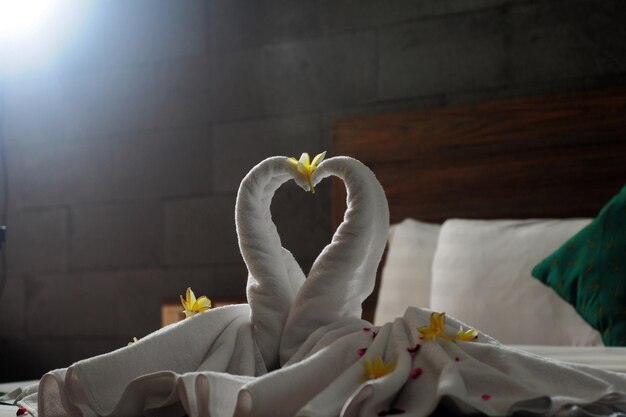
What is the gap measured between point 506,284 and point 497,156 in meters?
0.57

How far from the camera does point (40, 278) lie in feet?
12.4

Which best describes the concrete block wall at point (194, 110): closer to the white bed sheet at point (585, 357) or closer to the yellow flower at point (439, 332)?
the white bed sheet at point (585, 357)

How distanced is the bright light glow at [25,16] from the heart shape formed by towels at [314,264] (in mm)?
2665

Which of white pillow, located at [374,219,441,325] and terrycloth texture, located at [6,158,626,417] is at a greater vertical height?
terrycloth texture, located at [6,158,626,417]

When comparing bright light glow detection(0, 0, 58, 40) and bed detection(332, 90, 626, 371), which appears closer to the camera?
bed detection(332, 90, 626, 371)

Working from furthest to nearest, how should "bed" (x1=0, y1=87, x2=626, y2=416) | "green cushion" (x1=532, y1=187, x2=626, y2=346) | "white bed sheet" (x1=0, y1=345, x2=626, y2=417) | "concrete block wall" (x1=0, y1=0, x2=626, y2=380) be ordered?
"concrete block wall" (x1=0, y1=0, x2=626, y2=380), "bed" (x1=0, y1=87, x2=626, y2=416), "green cushion" (x1=532, y1=187, x2=626, y2=346), "white bed sheet" (x1=0, y1=345, x2=626, y2=417)

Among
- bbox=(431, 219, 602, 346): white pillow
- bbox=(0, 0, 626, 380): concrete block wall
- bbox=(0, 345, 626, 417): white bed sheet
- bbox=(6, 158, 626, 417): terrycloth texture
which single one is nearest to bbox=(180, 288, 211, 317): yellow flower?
bbox=(6, 158, 626, 417): terrycloth texture

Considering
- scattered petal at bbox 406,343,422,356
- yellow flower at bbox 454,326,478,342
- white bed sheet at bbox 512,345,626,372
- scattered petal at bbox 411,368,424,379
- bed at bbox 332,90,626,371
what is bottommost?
white bed sheet at bbox 512,345,626,372

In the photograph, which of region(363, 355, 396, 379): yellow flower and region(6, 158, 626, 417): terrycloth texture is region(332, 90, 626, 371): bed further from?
region(363, 355, 396, 379): yellow flower

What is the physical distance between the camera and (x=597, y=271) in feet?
7.83

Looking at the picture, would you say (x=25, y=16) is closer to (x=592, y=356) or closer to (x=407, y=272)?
(x=407, y=272)

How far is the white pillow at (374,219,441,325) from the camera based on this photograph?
2.71 meters

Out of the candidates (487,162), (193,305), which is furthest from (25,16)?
(193,305)

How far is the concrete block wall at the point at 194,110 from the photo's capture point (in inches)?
120
